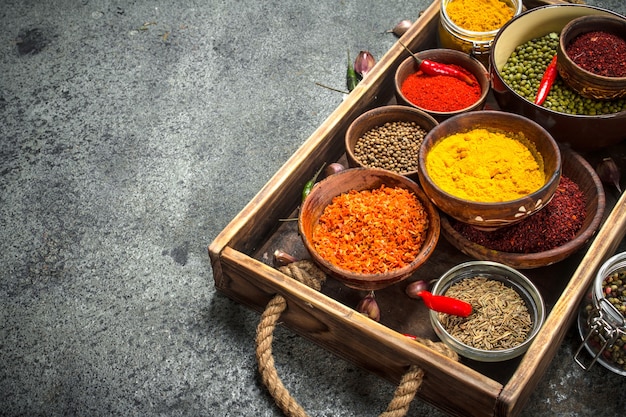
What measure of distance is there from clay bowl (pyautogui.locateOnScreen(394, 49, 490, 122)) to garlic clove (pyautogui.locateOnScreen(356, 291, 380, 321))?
740 mm

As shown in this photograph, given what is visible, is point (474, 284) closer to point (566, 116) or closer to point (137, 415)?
point (566, 116)

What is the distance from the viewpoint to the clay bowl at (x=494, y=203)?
6.59ft

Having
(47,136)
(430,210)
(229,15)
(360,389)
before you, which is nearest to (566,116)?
(430,210)

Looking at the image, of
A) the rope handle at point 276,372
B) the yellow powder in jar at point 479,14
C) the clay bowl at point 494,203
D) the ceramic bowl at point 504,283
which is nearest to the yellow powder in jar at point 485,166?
the clay bowl at point 494,203

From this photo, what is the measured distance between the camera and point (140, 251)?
8.30 feet

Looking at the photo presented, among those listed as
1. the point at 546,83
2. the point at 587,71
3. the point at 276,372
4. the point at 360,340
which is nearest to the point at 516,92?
the point at 546,83

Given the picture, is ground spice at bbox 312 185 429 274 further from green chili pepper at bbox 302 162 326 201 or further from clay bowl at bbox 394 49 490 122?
clay bowl at bbox 394 49 490 122

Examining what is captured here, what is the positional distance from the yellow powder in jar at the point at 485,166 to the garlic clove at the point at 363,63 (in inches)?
34.6

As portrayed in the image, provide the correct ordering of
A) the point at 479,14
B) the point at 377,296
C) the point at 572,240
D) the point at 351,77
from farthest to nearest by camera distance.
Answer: the point at 351,77 → the point at 479,14 → the point at 377,296 → the point at 572,240

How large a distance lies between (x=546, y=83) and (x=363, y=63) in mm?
887

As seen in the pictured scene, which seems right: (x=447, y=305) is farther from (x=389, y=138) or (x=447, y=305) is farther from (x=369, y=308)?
(x=389, y=138)

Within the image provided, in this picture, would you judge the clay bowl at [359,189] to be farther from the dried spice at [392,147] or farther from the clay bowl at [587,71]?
the clay bowl at [587,71]

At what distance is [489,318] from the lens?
2070mm

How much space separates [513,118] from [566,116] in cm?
18
